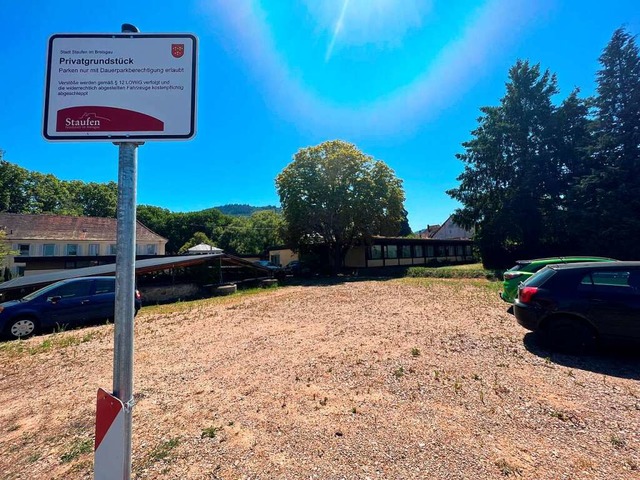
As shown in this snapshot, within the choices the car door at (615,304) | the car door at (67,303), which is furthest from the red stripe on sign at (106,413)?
the car door at (67,303)

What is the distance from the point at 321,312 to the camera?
373 inches

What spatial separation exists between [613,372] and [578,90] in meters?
29.5

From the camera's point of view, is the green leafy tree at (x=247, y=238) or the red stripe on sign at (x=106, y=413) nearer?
the red stripe on sign at (x=106, y=413)

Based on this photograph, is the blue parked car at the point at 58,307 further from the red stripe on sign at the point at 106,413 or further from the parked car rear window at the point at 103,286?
the red stripe on sign at the point at 106,413

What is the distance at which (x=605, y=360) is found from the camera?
15.6ft

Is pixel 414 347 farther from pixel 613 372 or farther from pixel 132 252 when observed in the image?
pixel 132 252

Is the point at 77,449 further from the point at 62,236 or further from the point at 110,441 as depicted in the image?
the point at 62,236

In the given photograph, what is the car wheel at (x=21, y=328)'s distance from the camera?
740cm

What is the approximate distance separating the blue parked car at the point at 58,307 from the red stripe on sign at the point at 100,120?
22.3 ft

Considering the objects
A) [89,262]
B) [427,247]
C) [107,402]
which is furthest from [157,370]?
[427,247]

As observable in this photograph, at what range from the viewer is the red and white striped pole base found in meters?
1.33

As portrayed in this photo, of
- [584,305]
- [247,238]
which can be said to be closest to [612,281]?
[584,305]

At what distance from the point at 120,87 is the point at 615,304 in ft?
23.2

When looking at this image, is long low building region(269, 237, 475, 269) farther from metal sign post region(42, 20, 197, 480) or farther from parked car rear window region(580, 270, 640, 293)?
metal sign post region(42, 20, 197, 480)
